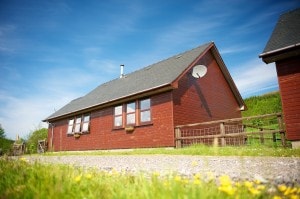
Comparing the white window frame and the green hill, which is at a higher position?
the green hill

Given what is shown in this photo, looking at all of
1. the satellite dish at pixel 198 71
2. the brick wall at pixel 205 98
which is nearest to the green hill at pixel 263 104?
the brick wall at pixel 205 98

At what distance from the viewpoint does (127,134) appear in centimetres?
1459

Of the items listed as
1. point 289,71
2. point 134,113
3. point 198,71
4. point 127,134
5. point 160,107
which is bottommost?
point 127,134

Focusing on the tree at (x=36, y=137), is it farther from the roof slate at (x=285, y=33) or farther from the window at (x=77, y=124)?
the roof slate at (x=285, y=33)

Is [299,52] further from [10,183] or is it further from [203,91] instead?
[10,183]

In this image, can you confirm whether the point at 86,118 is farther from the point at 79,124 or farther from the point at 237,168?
the point at 237,168

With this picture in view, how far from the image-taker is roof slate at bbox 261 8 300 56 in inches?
357

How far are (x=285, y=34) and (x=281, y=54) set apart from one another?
1.45 meters

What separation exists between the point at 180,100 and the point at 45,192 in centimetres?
1089

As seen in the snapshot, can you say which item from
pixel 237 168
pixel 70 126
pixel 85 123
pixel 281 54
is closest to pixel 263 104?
pixel 281 54

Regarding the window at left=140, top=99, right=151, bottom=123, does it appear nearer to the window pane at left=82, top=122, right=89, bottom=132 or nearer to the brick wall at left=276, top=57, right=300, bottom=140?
the window pane at left=82, top=122, right=89, bottom=132

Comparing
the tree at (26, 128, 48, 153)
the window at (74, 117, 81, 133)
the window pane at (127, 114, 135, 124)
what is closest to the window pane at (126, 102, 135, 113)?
the window pane at (127, 114, 135, 124)

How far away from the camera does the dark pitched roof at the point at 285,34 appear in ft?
29.3

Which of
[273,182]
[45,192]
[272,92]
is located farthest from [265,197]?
[272,92]
